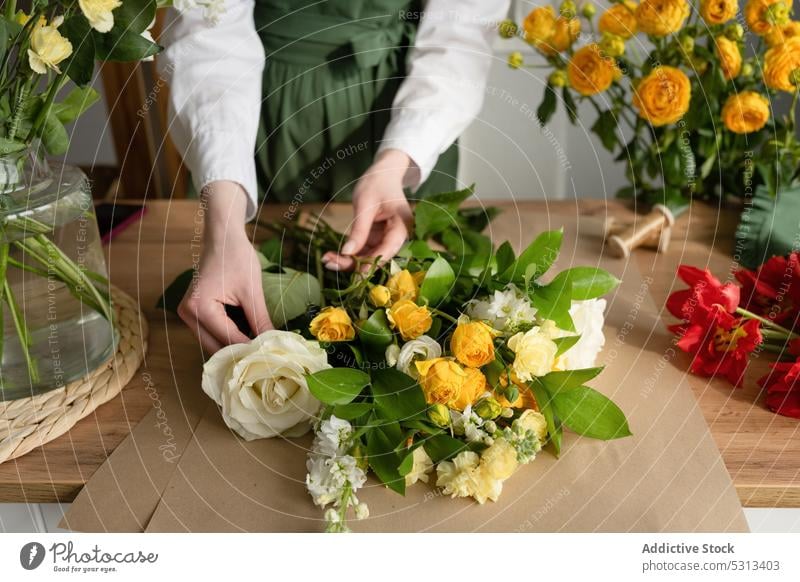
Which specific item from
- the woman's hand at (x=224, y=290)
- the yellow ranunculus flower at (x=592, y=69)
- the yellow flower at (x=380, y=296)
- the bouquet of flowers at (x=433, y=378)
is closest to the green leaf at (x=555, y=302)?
the bouquet of flowers at (x=433, y=378)

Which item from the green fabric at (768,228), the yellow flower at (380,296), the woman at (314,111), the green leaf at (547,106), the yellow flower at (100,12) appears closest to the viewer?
the yellow flower at (100,12)

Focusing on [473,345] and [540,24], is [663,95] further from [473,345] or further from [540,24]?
[473,345]

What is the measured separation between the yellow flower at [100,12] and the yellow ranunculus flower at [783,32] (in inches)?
24.8

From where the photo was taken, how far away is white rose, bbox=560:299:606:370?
22.0 inches

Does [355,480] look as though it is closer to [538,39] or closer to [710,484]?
[710,484]

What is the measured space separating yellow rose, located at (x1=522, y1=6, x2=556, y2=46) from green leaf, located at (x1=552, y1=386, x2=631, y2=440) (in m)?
0.44

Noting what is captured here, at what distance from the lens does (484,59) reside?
2.77 ft

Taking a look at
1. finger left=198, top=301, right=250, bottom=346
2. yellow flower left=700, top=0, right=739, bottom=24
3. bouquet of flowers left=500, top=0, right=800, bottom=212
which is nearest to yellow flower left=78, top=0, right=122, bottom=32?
finger left=198, top=301, right=250, bottom=346

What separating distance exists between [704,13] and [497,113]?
2.15 ft

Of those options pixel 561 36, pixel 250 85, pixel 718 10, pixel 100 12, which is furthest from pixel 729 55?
pixel 100 12

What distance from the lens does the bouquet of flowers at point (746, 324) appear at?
594 mm

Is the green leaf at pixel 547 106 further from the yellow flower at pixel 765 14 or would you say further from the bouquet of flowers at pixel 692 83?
the yellow flower at pixel 765 14

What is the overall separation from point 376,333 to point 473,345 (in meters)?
0.08

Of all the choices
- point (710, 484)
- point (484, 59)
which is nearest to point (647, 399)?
point (710, 484)
